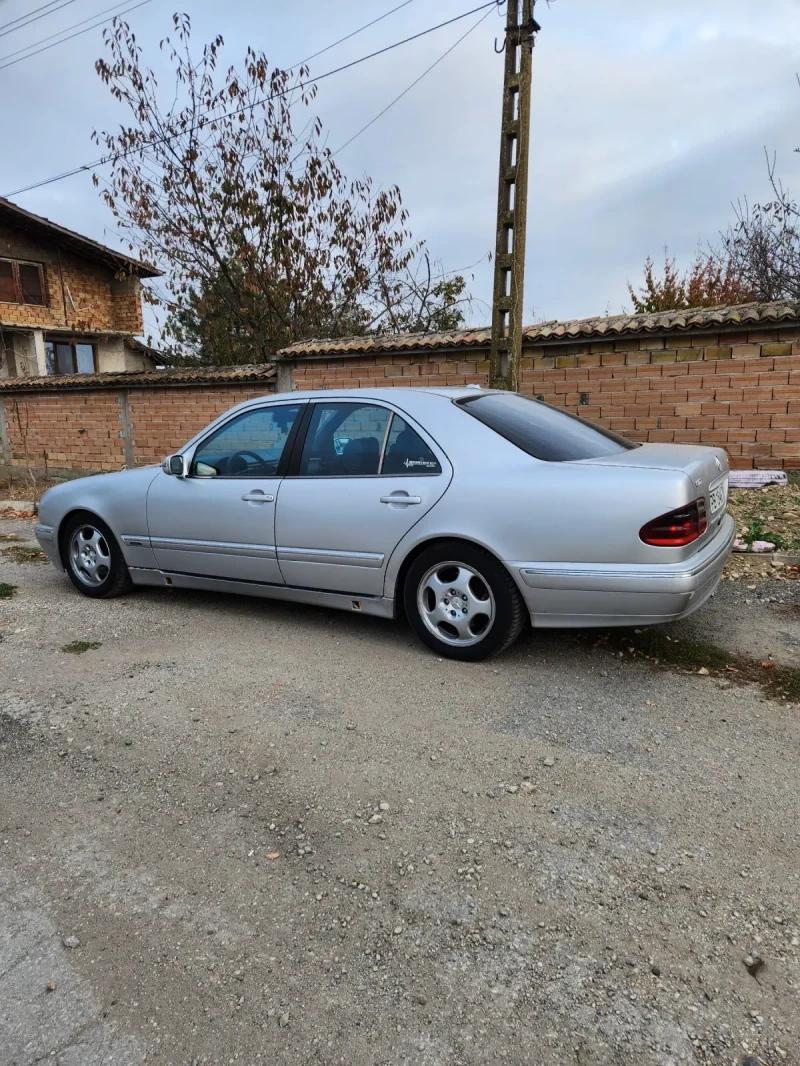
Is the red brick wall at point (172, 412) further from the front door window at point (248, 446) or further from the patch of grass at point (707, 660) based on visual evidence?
the patch of grass at point (707, 660)

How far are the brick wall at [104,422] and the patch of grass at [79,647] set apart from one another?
6.90 meters

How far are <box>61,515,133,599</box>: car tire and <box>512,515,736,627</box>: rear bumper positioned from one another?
3.10 meters

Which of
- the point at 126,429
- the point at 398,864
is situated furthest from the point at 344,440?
the point at 126,429

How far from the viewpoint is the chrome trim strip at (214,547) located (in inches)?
166

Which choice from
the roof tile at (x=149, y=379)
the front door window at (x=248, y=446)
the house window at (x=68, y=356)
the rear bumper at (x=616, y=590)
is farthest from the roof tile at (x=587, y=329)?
the house window at (x=68, y=356)

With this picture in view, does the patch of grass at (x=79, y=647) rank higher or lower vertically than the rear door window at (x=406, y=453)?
lower

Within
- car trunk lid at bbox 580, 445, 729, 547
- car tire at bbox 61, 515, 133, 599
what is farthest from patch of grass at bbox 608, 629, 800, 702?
car tire at bbox 61, 515, 133, 599

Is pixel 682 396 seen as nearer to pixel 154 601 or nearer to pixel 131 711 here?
pixel 154 601

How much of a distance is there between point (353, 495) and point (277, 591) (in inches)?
34.7

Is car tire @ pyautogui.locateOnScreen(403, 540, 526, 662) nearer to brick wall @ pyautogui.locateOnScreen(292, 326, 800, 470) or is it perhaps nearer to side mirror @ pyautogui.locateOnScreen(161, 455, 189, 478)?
side mirror @ pyautogui.locateOnScreen(161, 455, 189, 478)

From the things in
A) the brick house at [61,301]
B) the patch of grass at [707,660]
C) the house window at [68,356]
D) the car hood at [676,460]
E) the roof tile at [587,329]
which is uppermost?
the brick house at [61,301]

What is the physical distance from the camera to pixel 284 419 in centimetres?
433

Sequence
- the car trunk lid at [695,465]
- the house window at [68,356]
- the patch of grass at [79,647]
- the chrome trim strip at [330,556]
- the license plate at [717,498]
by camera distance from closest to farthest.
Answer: the car trunk lid at [695,465]
the license plate at [717,498]
the chrome trim strip at [330,556]
the patch of grass at [79,647]
the house window at [68,356]

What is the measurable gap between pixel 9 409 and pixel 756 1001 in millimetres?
15464
